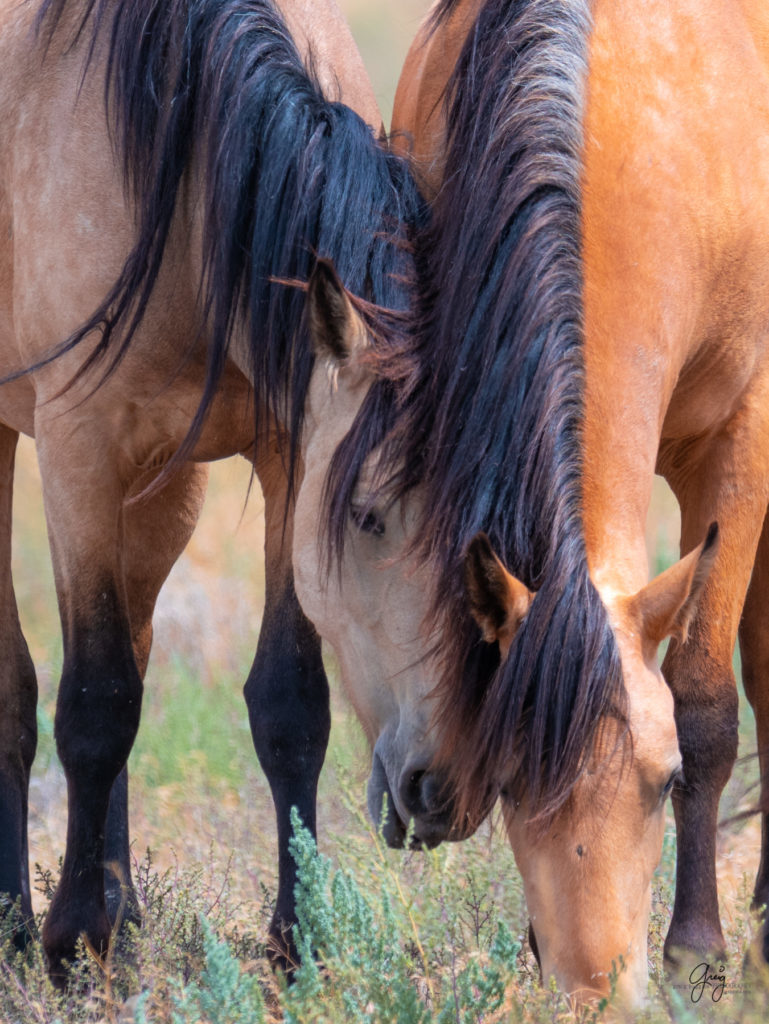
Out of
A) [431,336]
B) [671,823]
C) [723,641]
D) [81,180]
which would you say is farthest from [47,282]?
[671,823]

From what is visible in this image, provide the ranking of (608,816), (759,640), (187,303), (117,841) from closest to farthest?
(608,816) < (187,303) < (759,640) < (117,841)

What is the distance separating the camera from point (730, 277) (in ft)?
9.39

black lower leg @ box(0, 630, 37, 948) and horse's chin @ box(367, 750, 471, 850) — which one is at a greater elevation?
horse's chin @ box(367, 750, 471, 850)

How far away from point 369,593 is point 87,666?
40.8 inches

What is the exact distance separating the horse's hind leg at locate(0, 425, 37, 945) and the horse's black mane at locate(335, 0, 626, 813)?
1784mm

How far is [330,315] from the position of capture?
94.8 inches

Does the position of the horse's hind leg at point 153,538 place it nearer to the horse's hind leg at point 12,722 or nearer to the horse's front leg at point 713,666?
the horse's hind leg at point 12,722

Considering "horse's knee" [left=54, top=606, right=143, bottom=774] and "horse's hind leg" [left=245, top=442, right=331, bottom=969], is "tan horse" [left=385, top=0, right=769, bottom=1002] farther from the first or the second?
"horse's knee" [left=54, top=606, right=143, bottom=774]

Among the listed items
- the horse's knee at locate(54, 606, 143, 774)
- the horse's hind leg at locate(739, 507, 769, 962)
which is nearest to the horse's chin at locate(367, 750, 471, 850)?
the horse's knee at locate(54, 606, 143, 774)

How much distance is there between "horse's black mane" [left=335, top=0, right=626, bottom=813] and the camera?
2.00 meters

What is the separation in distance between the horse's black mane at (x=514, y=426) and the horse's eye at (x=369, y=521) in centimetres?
3

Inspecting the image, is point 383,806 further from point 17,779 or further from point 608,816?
point 17,779

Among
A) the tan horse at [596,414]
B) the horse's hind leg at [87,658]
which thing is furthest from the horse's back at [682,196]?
the horse's hind leg at [87,658]

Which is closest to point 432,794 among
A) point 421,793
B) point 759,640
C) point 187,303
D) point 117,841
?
point 421,793
